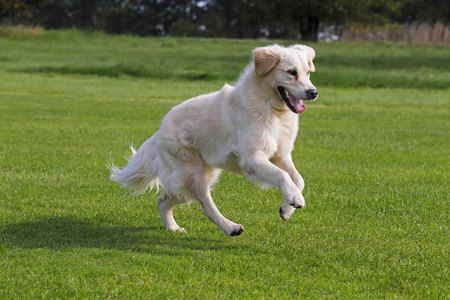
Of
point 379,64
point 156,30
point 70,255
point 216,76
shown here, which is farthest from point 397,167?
point 156,30

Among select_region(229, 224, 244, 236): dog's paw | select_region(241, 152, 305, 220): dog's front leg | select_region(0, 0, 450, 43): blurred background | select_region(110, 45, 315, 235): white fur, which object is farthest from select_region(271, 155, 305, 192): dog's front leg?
select_region(0, 0, 450, 43): blurred background

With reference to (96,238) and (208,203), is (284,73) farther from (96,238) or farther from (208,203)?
(96,238)

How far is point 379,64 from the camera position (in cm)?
3133

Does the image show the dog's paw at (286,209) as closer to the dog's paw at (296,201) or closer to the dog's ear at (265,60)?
the dog's paw at (296,201)

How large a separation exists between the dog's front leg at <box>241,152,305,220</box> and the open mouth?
0.47 metres

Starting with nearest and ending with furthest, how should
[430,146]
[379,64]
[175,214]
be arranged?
[175,214], [430,146], [379,64]

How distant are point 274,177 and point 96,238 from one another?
1.61 meters

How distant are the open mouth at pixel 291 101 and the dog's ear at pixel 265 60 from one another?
0.65ft

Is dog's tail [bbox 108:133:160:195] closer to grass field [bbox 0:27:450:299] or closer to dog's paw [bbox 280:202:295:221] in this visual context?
grass field [bbox 0:27:450:299]

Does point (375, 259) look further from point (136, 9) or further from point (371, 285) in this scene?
point (136, 9)

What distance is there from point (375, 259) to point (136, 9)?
235 feet

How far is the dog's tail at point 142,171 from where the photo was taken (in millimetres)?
7148

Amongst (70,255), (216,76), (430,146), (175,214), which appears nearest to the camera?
(70,255)

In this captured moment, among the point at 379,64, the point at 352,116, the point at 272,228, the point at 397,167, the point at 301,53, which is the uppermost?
the point at 301,53
